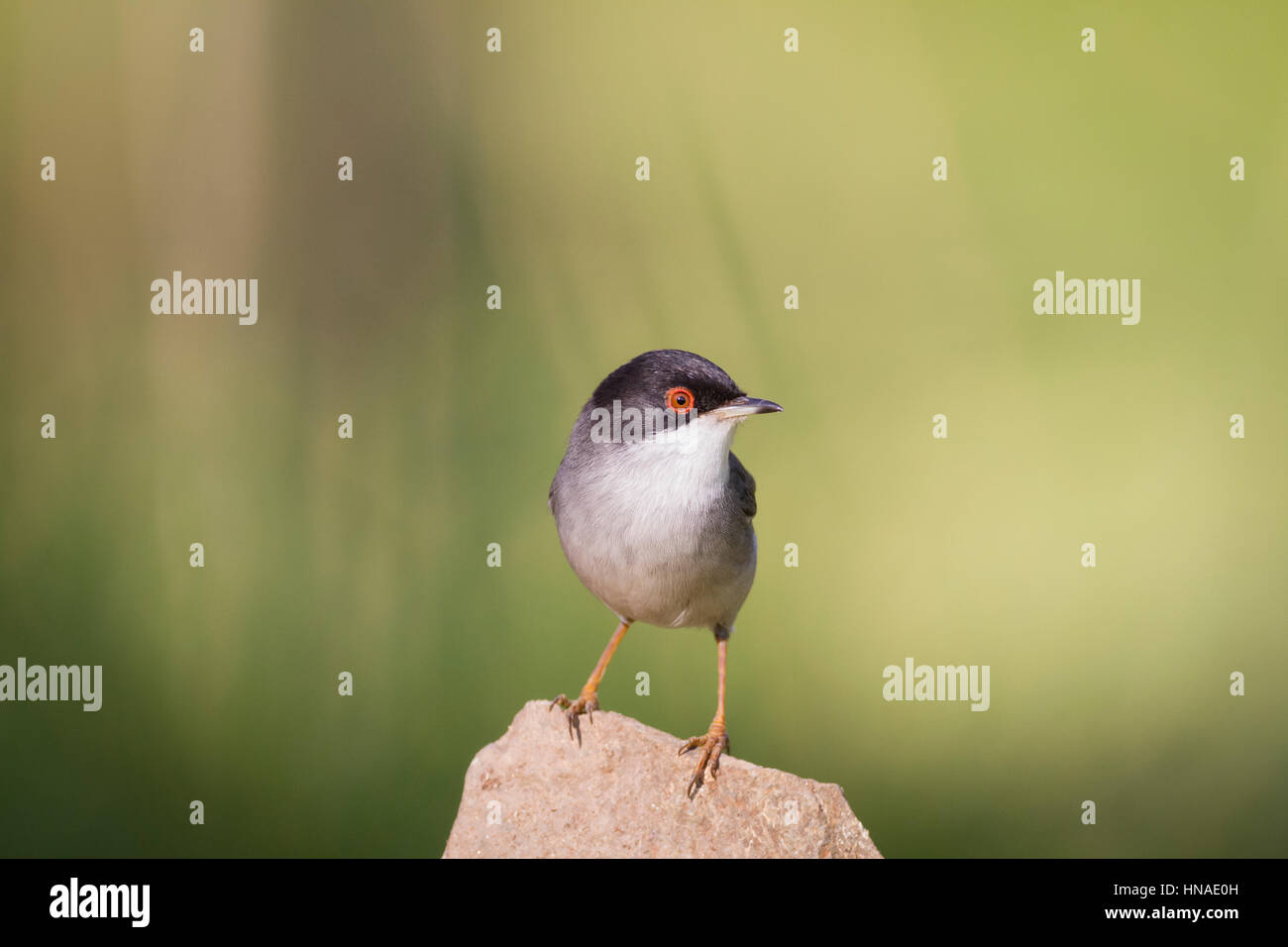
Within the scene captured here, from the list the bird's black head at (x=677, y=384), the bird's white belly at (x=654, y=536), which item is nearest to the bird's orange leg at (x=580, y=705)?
the bird's white belly at (x=654, y=536)

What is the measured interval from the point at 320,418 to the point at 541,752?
3.09 m

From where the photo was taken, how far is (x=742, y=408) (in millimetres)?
3486

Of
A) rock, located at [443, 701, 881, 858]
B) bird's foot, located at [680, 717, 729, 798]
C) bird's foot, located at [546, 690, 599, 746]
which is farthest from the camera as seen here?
bird's foot, located at [546, 690, 599, 746]

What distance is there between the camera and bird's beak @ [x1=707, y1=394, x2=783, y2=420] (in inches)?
136

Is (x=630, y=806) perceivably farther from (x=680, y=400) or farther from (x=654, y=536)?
(x=680, y=400)

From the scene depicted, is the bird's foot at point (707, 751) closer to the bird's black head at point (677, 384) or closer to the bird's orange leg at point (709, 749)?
the bird's orange leg at point (709, 749)

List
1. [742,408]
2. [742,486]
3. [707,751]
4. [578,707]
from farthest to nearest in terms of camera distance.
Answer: [742,486] < [578,707] < [707,751] < [742,408]

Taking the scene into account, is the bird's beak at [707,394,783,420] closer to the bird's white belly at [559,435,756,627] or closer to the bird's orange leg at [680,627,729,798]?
the bird's white belly at [559,435,756,627]

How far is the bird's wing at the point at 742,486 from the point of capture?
12.6 ft

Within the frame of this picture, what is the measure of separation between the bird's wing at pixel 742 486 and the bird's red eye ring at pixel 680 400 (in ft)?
1.17

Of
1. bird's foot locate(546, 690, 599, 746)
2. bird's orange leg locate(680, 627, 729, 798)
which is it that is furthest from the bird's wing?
bird's foot locate(546, 690, 599, 746)

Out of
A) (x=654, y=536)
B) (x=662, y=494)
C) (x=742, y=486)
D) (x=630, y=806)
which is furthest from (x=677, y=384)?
(x=630, y=806)

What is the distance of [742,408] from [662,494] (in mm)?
359

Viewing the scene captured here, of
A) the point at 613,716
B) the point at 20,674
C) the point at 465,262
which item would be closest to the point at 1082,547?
the point at 613,716
